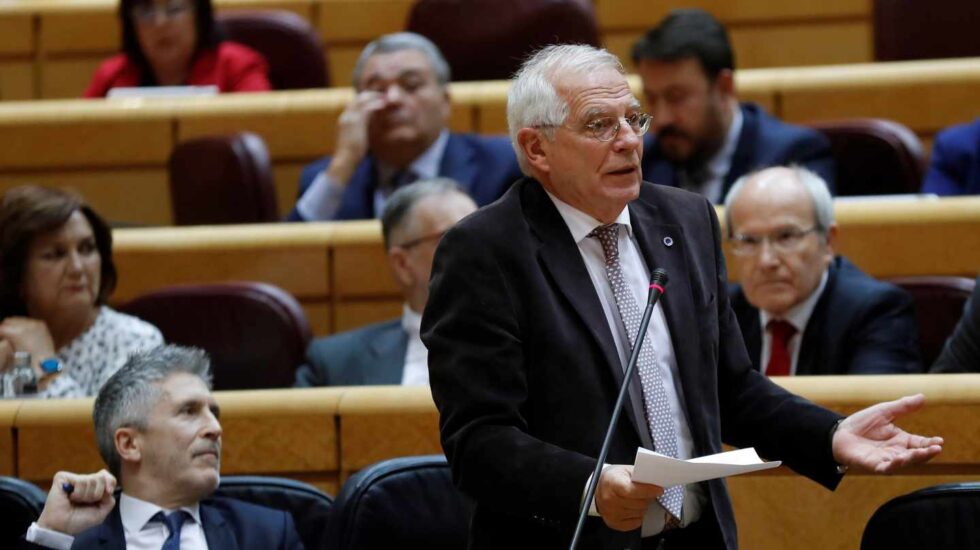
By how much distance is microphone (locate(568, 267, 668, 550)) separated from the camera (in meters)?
1.08

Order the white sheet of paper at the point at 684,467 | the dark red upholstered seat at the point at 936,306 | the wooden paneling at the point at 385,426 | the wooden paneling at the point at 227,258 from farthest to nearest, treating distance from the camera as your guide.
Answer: the wooden paneling at the point at 227,258
the dark red upholstered seat at the point at 936,306
the wooden paneling at the point at 385,426
the white sheet of paper at the point at 684,467

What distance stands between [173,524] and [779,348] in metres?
0.84

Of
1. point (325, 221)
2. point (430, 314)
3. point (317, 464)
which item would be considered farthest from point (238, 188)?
point (430, 314)

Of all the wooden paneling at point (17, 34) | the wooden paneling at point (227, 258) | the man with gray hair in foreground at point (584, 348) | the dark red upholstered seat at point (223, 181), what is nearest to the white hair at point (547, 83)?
the man with gray hair in foreground at point (584, 348)

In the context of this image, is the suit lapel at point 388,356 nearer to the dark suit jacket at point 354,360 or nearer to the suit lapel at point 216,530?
the dark suit jacket at point 354,360

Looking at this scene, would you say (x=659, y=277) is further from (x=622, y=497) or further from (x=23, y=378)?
(x=23, y=378)

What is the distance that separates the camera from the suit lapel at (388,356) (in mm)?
2180

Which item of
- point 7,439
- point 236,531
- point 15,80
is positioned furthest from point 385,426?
point 15,80

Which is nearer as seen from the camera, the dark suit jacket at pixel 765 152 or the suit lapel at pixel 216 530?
the suit lapel at pixel 216 530

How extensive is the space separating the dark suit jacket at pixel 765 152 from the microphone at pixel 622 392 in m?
1.30

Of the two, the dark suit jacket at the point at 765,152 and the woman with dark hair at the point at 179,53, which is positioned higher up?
the woman with dark hair at the point at 179,53

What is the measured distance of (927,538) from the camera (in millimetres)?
1381

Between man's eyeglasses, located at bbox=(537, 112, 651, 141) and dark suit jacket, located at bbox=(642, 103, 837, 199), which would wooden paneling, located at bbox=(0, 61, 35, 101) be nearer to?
dark suit jacket, located at bbox=(642, 103, 837, 199)

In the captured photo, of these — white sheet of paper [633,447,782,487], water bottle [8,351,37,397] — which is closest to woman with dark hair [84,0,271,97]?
water bottle [8,351,37,397]
